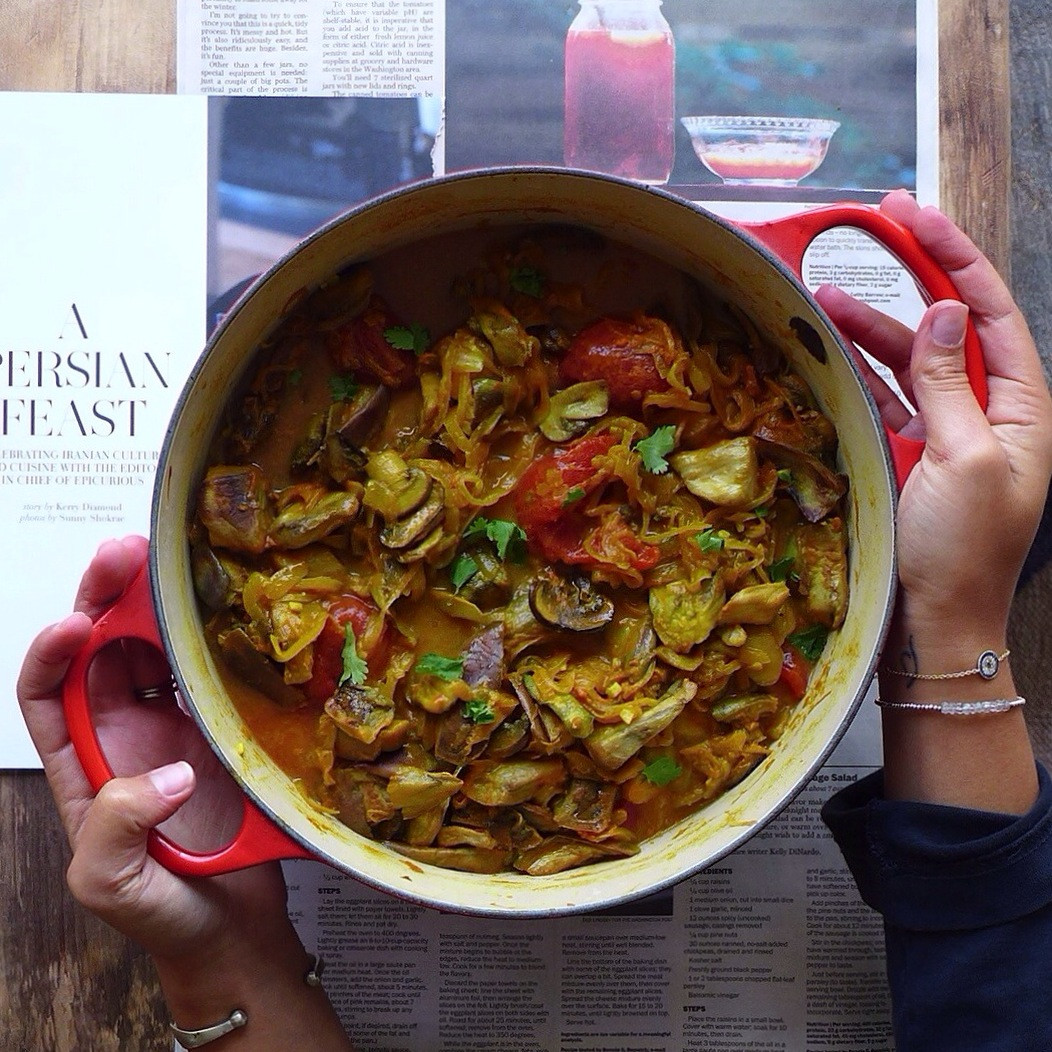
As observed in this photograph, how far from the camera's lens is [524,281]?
1.42 m

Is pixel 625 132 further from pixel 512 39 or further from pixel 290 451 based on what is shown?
pixel 290 451

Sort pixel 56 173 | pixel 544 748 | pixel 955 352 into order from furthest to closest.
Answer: pixel 56 173, pixel 544 748, pixel 955 352

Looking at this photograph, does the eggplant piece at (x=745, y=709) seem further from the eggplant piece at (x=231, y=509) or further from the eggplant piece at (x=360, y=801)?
the eggplant piece at (x=231, y=509)

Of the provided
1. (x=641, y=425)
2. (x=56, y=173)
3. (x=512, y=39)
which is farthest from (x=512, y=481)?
(x=56, y=173)

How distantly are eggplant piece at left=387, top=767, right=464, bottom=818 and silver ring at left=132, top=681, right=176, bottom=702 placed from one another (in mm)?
315

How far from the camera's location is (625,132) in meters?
1.57

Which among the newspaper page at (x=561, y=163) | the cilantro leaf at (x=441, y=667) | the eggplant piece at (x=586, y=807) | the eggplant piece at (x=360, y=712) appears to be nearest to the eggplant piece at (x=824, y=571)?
the newspaper page at (x=561, y=163)

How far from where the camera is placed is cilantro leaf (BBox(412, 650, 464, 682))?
137 cm

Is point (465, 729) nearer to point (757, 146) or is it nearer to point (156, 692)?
point (156, 692)

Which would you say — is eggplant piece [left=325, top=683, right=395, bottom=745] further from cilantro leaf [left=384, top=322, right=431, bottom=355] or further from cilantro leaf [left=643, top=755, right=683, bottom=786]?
cilantro leaf [left=384, top=322, right=431, bottom=355]

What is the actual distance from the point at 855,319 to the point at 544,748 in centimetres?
70

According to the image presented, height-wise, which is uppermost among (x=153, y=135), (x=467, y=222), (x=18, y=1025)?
(x=153, y=135)

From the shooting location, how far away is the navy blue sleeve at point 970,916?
129cm

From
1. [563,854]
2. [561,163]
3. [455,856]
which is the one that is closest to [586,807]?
[563,854]
